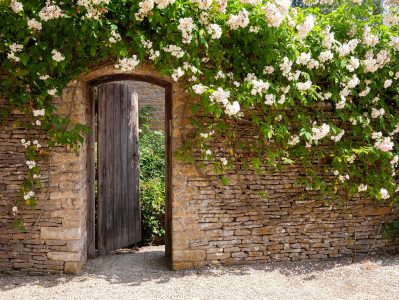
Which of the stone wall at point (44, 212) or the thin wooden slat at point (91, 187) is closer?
the stone wall at point (44, 212)

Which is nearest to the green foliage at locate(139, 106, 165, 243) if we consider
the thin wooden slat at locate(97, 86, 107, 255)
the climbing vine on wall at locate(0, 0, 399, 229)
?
the thin wooden slat at locate(97, 86, 107, 255)

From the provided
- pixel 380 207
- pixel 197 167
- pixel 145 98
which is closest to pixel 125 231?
pixel 197 167

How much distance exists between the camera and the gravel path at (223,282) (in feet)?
12.1

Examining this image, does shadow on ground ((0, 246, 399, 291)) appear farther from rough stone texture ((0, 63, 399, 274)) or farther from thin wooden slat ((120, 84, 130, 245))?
thin wooden slat ((120, 84, 130, 245))

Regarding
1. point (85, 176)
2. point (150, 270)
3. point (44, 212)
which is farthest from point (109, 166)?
point (150, 270)

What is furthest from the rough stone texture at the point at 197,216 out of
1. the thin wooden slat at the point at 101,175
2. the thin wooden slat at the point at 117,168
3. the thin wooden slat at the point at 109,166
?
the thin wooden slat at the point at 117,168

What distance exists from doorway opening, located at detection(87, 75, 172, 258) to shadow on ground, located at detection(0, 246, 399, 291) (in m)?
0.41

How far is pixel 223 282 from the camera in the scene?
4004mm

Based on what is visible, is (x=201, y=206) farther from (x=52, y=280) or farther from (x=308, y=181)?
(x=52, y=280)

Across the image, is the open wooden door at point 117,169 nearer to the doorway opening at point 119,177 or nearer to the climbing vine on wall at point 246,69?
the doorway opening at point 119,177

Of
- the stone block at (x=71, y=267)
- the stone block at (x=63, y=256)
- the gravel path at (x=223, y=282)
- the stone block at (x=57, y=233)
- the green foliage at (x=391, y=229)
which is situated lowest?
the gravel path at (x=223, y=282)

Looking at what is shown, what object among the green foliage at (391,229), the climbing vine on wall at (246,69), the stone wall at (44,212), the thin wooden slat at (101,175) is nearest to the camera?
the climbing vine on wall at (246,69)

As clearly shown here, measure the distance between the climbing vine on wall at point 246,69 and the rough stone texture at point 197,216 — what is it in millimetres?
184

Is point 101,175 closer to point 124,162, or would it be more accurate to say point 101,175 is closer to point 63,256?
point 124,162
